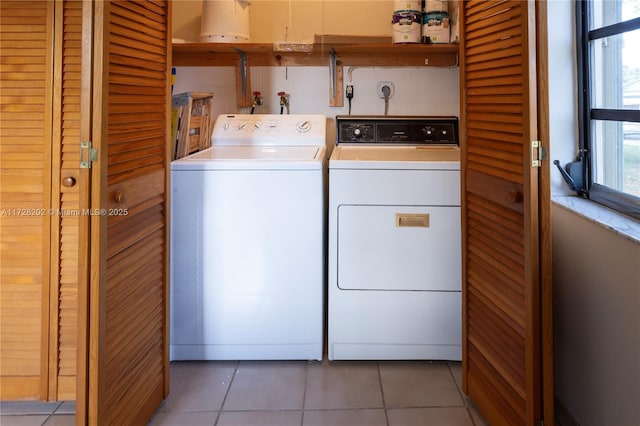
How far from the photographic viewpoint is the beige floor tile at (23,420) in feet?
5.97

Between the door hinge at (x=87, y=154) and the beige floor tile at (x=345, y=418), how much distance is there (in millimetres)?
1186

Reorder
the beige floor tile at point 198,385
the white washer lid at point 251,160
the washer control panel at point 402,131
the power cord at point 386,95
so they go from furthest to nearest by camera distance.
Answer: the power cord at point 386,95 < the washer control panel at point 402,131 < the white washer lid at point 251,160 < the beige floor tile at point 198,385

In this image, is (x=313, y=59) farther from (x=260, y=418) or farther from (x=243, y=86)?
(x=260, y=418)

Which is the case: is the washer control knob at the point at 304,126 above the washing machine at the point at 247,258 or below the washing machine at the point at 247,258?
above

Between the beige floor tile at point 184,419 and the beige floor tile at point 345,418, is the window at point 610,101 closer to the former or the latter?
the beige floor tile at point 345,418

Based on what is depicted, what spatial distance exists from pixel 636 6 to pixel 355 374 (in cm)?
176

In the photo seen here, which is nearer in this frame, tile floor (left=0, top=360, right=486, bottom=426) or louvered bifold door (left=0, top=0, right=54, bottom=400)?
louvered bifold door (left=0, top=0, right=54, bottom=400)

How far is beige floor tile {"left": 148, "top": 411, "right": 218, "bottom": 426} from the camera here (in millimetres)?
1834

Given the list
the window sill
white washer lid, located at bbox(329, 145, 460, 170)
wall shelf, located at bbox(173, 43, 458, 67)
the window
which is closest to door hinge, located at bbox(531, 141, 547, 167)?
the window sill

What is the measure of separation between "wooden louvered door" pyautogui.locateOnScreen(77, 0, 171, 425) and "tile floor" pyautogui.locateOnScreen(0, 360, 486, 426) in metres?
0.20

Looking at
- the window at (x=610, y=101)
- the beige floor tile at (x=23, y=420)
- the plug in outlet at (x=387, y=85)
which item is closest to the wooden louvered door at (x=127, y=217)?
the beige floor tile at (x=23, y=420)

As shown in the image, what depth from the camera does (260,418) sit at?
1.88 m

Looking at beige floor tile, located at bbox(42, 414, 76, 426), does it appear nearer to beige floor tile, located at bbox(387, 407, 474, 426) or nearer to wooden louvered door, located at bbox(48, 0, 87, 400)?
wooden louvered door, located at bbox(48, 0, 87, 400)

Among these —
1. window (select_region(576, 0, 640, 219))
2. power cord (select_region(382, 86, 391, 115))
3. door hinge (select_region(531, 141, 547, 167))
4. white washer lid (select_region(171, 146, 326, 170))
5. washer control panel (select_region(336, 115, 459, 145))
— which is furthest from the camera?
power cord (select_region(382, 86, 391, 115))
